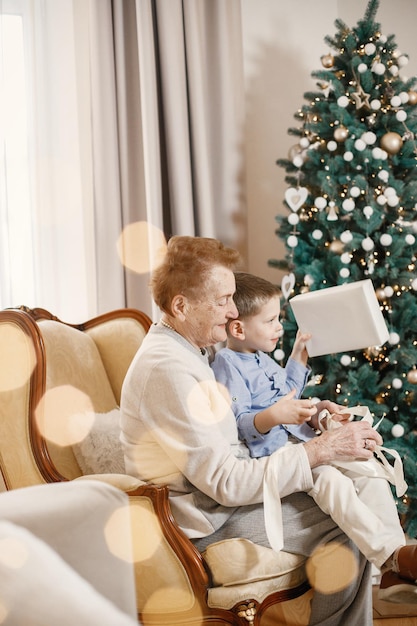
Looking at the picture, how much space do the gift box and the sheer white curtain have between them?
43.0 inches

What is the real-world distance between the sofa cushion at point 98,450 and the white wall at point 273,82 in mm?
1832

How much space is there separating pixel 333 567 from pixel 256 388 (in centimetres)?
60

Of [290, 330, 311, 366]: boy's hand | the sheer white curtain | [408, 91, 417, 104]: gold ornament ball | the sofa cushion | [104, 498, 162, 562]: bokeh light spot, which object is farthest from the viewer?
the sheer white curtain

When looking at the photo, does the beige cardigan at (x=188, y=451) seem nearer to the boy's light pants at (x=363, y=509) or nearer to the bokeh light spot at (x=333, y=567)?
the boy's light pants at (x=363, y=509)

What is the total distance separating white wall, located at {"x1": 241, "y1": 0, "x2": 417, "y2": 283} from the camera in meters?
3.69

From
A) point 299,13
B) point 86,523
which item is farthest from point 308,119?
point 86,523

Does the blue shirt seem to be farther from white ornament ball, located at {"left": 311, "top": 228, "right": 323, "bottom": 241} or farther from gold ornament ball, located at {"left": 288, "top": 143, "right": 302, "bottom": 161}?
gold ornament ball, located at {"left": 288, "top": 143, "right": 302, "bottom": 161}

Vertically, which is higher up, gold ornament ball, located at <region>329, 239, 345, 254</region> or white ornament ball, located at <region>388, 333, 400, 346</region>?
gold ornament ball, located at <region>329, 239, 345, 254</region>

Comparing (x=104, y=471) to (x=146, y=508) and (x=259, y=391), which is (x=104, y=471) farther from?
(x=259, y=391)

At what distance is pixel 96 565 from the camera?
0.87 m

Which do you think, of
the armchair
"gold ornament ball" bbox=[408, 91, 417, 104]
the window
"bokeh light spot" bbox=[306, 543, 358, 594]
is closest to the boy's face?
the armchair

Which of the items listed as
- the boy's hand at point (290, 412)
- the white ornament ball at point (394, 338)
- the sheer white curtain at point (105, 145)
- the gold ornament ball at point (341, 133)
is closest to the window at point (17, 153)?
the sheer white curtain at point (105, 145)

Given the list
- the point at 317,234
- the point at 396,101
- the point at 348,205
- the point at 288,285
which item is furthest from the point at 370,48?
the point at 288,285

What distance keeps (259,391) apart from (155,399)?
21.1 inches
